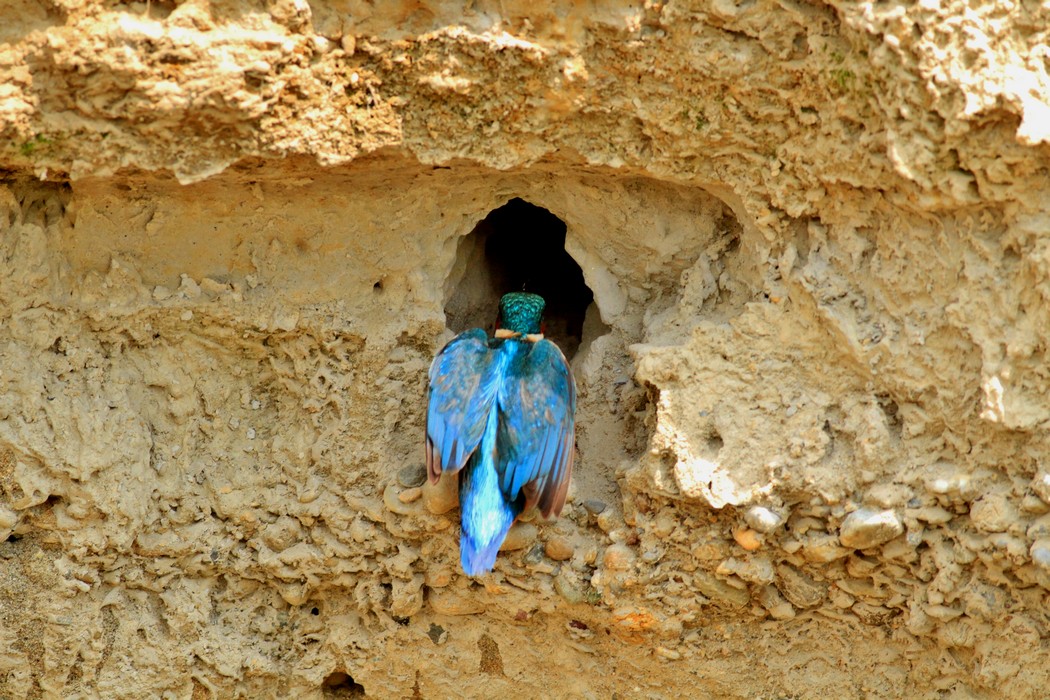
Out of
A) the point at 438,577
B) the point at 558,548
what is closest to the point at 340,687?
the point at 438,577

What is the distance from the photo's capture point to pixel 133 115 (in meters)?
2.57

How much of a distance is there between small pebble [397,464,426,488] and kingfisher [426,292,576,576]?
0.18m

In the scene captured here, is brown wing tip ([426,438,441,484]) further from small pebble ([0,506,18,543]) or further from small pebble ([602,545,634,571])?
small pebble ([0,506,18,543])

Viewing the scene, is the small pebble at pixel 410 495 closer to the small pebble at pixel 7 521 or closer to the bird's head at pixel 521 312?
the bird's head at pixel 521 312

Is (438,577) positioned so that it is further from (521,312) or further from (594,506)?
(521,312)

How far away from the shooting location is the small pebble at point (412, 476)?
318cm

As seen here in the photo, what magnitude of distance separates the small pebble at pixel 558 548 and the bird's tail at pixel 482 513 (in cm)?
18

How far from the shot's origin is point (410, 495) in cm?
314

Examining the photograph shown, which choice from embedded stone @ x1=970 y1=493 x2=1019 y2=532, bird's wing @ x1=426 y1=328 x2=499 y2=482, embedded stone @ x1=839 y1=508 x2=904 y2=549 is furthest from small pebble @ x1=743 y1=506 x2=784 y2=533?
bird's wing @ x1=426 y1=328 x2=499 y2=482

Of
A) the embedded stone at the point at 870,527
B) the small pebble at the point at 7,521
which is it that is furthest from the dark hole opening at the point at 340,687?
the embedded stone at the point at 870,527

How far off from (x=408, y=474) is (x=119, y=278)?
3.27ft

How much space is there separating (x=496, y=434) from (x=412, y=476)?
32cm

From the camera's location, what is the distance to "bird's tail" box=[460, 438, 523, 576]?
9.53 ft

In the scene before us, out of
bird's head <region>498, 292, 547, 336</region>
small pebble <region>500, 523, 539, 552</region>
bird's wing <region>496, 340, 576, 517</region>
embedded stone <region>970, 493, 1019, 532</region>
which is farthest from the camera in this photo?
bird's head <region>498, 292, 547, 336</region>
